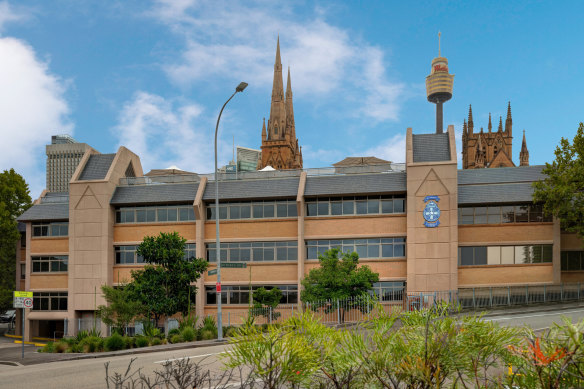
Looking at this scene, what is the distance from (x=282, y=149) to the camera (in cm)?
11894

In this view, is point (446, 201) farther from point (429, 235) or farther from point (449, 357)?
point (449, 357)

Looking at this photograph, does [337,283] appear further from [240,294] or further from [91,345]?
[91,345]

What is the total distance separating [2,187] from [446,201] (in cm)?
3799

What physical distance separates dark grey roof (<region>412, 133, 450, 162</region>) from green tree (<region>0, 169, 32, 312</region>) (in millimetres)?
34356

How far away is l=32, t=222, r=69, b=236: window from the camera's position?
39.7 m

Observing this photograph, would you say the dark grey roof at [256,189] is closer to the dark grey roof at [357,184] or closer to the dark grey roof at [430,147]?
the dark grey roof at [357,184]

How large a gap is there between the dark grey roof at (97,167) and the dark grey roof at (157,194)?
2.20 metres

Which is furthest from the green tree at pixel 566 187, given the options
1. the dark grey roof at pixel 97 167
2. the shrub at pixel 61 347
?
the dark grey roof at pixel 97 167

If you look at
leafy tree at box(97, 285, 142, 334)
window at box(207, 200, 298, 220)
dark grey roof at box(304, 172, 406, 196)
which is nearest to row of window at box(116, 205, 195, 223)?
window at box(207, 200, 298, 220)

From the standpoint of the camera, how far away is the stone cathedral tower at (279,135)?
11862 centimetres

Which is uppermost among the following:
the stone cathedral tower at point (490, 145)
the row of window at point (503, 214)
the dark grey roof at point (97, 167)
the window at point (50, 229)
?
the stone cathedral tower at point (490, 145)

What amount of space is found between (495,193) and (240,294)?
19336mm

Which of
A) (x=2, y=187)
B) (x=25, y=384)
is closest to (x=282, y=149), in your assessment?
(x=2, y=187)

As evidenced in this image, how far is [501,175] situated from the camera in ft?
114
